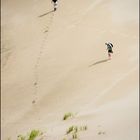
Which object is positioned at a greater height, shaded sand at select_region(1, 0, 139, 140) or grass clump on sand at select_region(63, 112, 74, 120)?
shaded sand at select_region(1, 0, 139, 140)

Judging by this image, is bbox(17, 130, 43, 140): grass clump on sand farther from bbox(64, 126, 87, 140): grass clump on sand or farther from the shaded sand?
bbox(64, 126, 87, 140): grass clump on sand

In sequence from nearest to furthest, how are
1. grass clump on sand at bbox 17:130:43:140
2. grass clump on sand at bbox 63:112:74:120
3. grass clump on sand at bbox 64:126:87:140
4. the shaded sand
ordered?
grass clump on sand at bbox 64:126:87:140 < grass clump on sand at bbox 17:130:43:140 < the shaded sand < grass clump on sand at bbox 63:112:74:120

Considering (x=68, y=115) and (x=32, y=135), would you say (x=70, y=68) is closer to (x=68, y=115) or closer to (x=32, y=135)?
(x=68, y=115)

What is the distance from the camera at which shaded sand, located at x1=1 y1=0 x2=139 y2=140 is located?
14.4 meters

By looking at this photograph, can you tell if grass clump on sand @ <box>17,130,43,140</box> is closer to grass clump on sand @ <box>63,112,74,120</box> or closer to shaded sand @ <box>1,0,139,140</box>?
shaded sand @ <box>1,0,139,140</box>

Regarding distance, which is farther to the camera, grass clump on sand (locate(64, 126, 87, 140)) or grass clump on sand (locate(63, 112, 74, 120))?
grass clump on sand (locate(63, 112, 74, 120))

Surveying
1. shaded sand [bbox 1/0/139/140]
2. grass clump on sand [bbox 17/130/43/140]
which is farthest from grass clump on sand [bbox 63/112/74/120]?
grass clump on sand [bbox 17/130/43/140]

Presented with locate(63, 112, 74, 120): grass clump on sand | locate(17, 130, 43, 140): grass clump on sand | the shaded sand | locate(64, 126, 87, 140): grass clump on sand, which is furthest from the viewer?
locate(63, 112, 74, 120): grass clump on sand

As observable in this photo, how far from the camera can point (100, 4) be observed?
2764 centimetres

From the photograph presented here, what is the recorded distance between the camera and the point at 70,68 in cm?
2095

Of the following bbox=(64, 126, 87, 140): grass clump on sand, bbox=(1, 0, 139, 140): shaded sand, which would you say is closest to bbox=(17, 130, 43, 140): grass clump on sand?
bbox=(1, 0, 139, 140): shaded sand

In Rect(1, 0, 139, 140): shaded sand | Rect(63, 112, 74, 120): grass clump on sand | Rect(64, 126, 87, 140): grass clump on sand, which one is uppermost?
Rect(1, 0, 139, 140): shaded sand

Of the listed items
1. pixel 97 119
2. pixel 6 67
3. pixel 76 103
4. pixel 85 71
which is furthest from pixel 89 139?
pixel 6 67

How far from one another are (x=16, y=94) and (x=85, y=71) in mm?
3767
